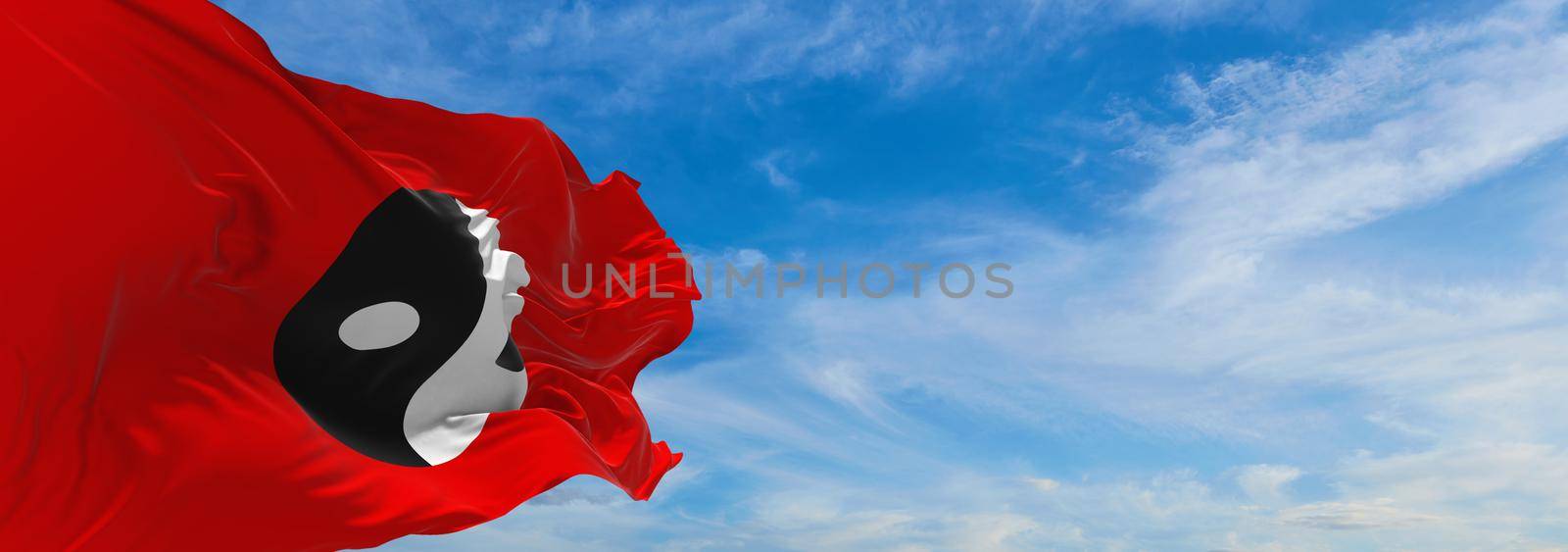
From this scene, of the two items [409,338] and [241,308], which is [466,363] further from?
[241,308]

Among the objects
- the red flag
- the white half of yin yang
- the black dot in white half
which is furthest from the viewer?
the white half of yin yang

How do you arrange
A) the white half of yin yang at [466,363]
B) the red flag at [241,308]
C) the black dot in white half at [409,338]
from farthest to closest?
1. the white half of yin yang at [466,363]
2. the black dot in white half at [409,338]
3. the red flag at [241,308]

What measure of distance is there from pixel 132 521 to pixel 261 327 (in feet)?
6.71

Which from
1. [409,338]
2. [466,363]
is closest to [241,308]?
[409,338]

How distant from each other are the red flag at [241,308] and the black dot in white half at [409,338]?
0.03m

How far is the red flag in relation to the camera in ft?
25.1

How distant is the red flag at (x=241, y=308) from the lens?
25.1ft

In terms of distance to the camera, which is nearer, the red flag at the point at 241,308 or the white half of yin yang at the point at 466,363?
the red flag at the point at 241,308

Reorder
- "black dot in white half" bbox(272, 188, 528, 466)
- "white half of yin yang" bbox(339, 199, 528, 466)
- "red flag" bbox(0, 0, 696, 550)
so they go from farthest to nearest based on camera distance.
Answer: "white half of yin yang" bbox(339, 199, 528, 466) < "black dot in white half" bbox(272, 188, 528, 466) < "red flag" bbox(0, 0, 696, 550)

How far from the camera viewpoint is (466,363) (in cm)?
1138

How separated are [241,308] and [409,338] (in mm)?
1924

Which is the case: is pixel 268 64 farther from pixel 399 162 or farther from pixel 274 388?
pixel 274 388

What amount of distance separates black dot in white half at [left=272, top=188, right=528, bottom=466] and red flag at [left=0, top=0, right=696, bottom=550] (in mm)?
26

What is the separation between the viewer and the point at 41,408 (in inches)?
297
